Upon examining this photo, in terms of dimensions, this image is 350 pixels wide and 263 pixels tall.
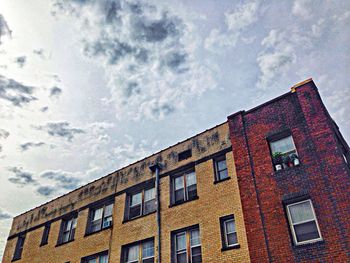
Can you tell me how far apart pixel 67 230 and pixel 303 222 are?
603 inches

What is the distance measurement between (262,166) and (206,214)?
3363 millimetres

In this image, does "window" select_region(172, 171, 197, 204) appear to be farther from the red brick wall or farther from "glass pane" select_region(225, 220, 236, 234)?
the red brick wall

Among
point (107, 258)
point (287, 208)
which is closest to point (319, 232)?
point (287, 208)

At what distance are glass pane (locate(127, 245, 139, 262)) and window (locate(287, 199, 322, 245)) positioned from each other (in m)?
8.10

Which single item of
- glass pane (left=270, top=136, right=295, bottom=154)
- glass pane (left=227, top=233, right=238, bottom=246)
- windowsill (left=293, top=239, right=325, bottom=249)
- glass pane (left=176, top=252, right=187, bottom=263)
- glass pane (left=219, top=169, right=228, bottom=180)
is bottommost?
windowsill (left=293, top=239, right=325, bottom=249)

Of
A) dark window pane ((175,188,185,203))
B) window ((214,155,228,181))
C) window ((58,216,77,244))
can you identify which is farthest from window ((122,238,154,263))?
window ((58,216,77,244))

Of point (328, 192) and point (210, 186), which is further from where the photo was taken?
point (210, 186)

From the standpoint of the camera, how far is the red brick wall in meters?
11.0

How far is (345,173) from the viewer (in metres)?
11.4

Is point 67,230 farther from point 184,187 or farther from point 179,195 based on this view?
point 184,187

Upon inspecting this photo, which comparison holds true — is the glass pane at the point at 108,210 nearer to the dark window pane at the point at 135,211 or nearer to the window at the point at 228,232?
the dark window pane at the point at 135,211

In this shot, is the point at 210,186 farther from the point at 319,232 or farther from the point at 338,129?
the point at 338,129

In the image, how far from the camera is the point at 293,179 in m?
12.5

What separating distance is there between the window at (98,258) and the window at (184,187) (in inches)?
202
